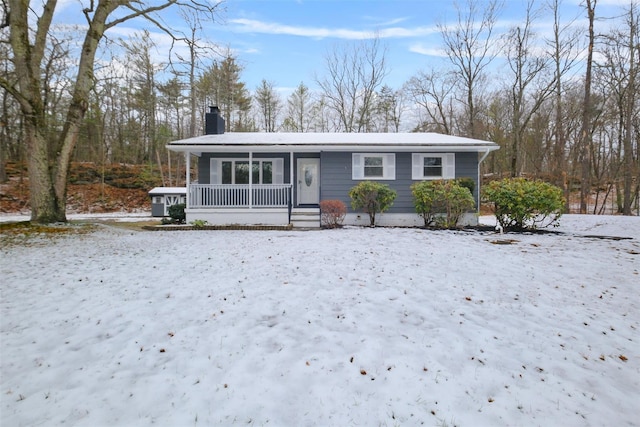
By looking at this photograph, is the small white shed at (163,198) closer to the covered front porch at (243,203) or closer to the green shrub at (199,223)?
the covered front porch at (243,203)

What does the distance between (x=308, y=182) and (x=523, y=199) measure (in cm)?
739

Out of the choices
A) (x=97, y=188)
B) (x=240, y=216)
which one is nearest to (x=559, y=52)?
(x=240, y=216)

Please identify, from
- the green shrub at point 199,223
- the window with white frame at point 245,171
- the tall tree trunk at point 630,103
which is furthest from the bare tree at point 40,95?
the tall tree trunk at point 630,103

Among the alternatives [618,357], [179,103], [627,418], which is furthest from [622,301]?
[179,103]

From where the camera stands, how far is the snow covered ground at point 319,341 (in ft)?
7.67

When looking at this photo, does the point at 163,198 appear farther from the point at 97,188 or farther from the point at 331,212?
the point at 331,212

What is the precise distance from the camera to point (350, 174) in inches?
500

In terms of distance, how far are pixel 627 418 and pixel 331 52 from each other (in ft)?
92.0

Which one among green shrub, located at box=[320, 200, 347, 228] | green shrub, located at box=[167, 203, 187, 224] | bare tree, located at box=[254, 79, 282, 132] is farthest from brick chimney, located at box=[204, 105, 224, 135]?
bare tree, located at box=[254, 79, 282, 132]

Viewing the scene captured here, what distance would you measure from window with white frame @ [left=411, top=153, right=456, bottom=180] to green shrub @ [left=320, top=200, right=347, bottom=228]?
338 centimetres

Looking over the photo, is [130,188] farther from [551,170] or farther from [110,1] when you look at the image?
[551,170]

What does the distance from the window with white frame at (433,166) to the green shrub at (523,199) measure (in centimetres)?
252

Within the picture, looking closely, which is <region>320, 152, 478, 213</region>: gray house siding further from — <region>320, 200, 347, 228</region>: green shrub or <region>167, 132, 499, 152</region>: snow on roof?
<region>320, 200, 347, 228</region>: green shrub

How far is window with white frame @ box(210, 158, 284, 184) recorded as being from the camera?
43.4 ft
